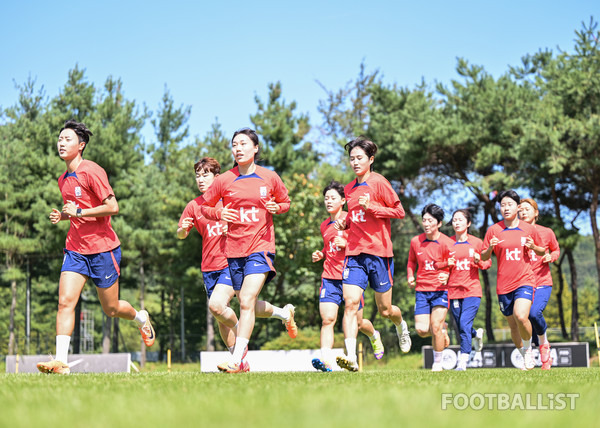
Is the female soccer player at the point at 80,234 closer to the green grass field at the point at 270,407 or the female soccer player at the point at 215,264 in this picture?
the female soccer player at the point at 215,264

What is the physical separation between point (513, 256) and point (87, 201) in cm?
647

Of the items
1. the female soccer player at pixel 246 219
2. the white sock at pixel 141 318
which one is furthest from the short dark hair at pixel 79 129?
the white sock at pixel 141 318

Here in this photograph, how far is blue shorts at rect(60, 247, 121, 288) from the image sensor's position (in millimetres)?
8055

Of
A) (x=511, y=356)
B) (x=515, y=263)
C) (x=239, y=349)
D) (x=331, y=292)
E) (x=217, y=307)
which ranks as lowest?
(x=511, y=356)

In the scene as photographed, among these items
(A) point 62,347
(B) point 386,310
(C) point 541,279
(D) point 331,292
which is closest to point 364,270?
(B) point 386,310

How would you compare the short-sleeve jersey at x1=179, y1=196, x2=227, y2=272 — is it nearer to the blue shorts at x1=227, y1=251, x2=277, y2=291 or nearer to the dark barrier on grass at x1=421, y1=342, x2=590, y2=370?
the blue shorts at x1=227, y1=251, x2=277, y2=291

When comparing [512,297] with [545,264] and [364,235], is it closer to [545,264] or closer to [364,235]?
[545,264]

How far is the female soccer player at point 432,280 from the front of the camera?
12.0 metres

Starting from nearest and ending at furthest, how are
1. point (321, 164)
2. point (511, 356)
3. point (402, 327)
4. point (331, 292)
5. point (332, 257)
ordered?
point (331, 292) → point (332, 257) → point (402, 327) → point (511, 356) → point (321, 164)

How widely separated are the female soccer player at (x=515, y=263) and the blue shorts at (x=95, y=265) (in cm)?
A: 579

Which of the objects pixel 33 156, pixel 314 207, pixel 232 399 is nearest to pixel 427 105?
pixel 314 207

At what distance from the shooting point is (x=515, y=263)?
1082 centimetres

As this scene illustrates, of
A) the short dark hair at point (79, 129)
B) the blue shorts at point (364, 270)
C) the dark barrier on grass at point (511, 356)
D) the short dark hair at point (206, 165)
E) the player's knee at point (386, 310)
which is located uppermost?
the short dark hair at point (79, 129)

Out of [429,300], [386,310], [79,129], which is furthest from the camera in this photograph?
[429,300]
